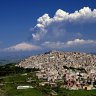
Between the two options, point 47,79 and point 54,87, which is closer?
point 54,87

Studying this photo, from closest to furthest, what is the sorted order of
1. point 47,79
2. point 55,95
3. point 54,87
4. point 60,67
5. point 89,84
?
point 55,95 → point 54,87 → point 89,84 → point 47,79 → point 60,67

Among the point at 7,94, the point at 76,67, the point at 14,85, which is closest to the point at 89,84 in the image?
the point at 14,85

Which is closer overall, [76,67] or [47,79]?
[47,79]

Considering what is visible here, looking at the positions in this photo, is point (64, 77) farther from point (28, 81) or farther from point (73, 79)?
point (28, 81)

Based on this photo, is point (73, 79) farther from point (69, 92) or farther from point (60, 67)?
point (60, 67)

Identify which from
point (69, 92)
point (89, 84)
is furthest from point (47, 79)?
point (69, 92)

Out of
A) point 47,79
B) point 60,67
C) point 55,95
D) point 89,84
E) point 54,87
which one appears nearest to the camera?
point 55,95

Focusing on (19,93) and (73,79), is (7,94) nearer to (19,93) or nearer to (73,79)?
(19,93)

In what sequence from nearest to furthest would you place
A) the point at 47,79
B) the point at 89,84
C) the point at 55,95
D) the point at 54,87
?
the point at 55,95, the point at 54,87, the point at 89,84, the point at 47,79
